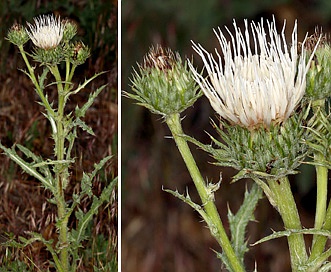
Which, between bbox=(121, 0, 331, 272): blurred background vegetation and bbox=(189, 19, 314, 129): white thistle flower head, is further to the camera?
bbox=(121, 0, 331, 272): blurred background vegetation

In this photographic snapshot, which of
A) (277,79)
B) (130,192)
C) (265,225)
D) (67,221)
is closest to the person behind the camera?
(277,79)

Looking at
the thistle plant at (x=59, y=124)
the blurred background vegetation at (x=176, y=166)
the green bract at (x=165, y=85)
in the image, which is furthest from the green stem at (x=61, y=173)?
the blurred background vegetation at (x=176, y=166)

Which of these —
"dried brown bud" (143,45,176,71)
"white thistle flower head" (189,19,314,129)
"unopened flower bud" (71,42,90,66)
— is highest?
"unopened flower bud" (71,42,90,66)

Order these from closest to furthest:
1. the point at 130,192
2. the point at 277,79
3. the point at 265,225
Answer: the point at 277,79 < the point at 265,225 < the point at 130,192

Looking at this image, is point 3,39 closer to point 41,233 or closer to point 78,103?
point 78,103

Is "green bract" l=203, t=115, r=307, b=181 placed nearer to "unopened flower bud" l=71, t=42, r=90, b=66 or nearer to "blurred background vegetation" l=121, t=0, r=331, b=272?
"unopened flower bud" l=71, t=42, r=90, b=66

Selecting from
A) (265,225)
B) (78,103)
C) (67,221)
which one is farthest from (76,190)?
(265,225)

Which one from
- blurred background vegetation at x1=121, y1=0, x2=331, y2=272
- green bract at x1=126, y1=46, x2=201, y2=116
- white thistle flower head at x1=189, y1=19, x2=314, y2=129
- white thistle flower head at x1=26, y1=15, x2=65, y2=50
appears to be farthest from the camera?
blurred background vegetation at x1=121, y1=0, x2=331, y2=272

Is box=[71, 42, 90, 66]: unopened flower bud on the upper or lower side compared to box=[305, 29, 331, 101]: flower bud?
upper

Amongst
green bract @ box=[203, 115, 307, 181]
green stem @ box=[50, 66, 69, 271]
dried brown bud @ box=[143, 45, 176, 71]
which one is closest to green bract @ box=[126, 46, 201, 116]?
dried brown bud @ box=[143, 45, 176, 71]
